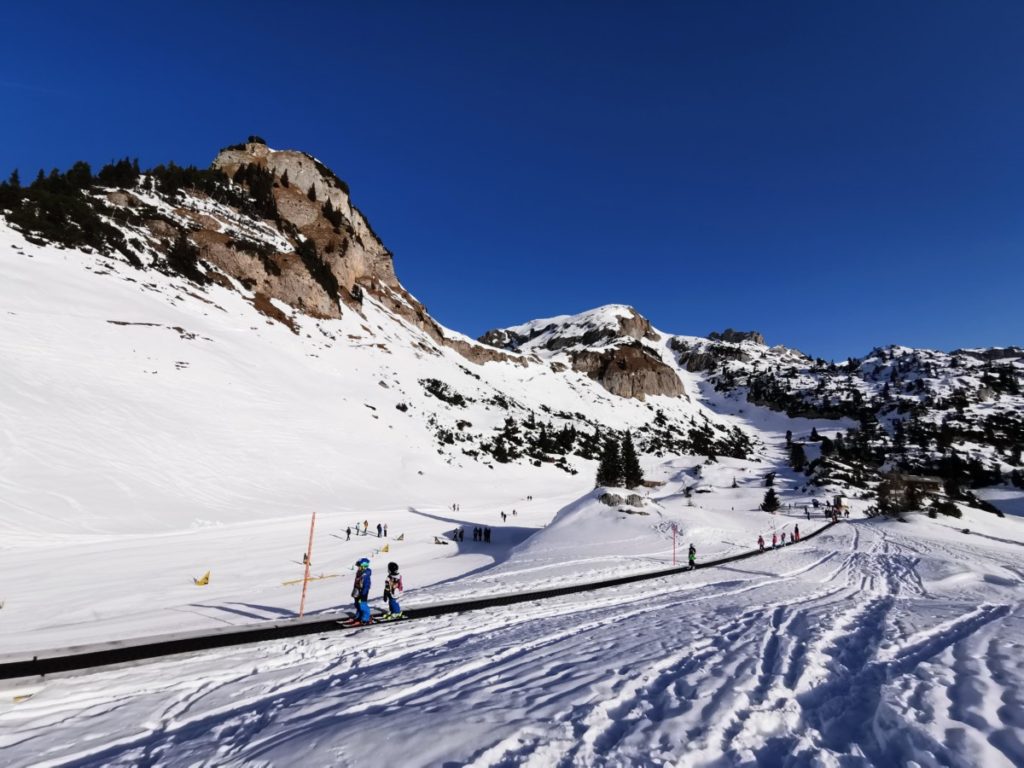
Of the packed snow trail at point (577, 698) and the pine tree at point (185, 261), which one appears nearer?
the packed snow trail at point (577, 698)

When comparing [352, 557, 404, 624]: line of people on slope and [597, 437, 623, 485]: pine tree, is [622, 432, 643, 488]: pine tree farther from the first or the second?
Result: [352, 557, 404, 624]: line of people on slope

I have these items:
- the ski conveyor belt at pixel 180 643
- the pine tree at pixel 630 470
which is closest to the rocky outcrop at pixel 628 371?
the pine tree at pixel 630 470

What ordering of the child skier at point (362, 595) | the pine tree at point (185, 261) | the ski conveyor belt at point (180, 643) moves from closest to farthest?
the ski conveyor belt at point (180, 643) → the child skier at point (362, 595) → the pine tree at point (185, 261)

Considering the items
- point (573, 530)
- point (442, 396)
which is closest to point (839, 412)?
point (442, 396)

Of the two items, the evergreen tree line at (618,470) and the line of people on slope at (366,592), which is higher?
the evergreen tree line at (618,470)

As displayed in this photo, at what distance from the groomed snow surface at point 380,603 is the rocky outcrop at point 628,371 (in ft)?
390

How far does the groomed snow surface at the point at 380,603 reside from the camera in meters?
4.14

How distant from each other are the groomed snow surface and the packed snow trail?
0.13ft

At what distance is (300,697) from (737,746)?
15.8 ft

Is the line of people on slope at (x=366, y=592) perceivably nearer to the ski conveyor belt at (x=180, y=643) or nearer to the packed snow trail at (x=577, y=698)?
the ski conveyor belt at (x=180, y=643)

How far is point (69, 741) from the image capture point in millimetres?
4543

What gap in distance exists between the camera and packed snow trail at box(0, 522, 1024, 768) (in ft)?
12.4

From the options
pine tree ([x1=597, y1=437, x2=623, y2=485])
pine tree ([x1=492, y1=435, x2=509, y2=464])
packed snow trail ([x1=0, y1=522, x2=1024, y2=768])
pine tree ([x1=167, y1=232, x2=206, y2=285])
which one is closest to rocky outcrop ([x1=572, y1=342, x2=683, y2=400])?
pine tree ([x1=492, y1=435, x2=509, y2=464])

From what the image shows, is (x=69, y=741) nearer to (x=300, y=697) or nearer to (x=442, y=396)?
(x=300, y=697)
